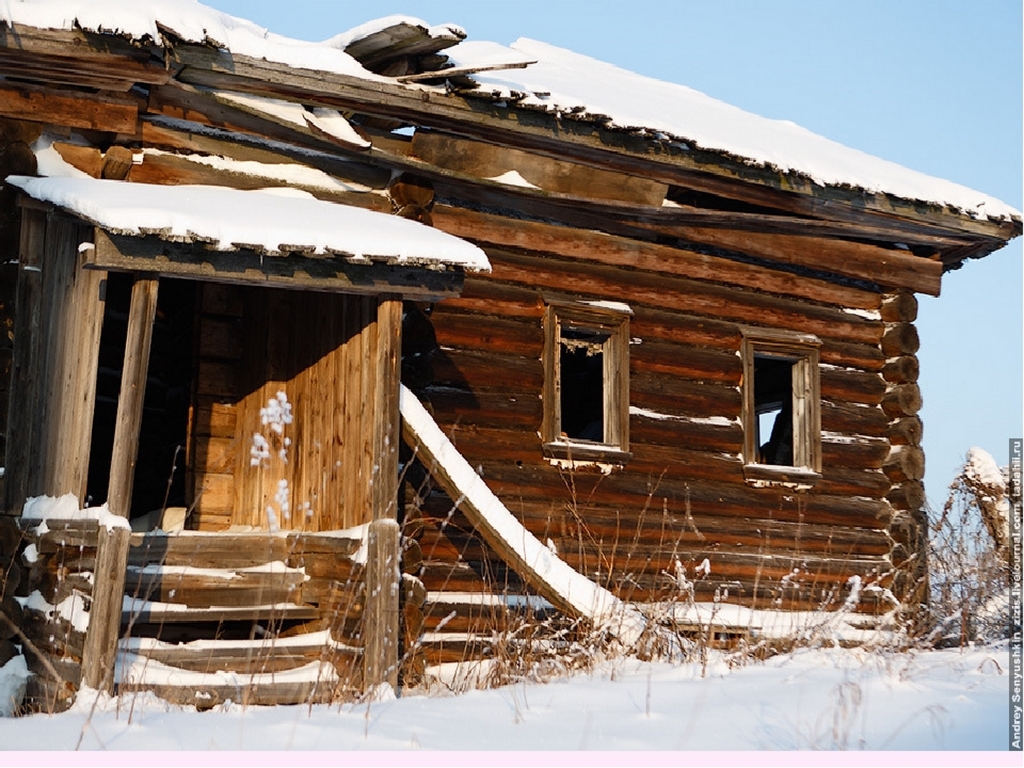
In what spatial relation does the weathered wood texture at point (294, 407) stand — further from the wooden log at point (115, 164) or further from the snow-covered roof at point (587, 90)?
the snow-covered roof at point (587, 90)

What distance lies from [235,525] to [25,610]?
1892mm

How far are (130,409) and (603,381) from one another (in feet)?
14.1

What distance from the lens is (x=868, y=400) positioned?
11.2 metres

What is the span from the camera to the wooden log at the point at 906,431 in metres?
11.1

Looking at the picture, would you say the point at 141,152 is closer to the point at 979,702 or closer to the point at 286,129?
the point at 286,129

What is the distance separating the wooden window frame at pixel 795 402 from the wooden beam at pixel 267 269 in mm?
3933

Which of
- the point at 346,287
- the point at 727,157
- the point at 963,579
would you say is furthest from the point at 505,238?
the point at 963,579

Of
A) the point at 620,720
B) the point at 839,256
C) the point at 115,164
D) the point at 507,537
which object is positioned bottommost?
the point at 620,720

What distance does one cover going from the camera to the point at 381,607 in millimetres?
6902

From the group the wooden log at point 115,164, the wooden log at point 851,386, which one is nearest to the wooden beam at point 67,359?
the wooden log at point 115,164

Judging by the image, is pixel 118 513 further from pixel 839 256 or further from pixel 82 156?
pixel 839 256

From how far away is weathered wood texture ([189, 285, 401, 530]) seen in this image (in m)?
7.19

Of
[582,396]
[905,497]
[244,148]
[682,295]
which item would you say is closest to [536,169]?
[682,295]

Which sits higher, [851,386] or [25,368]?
[851,386]
